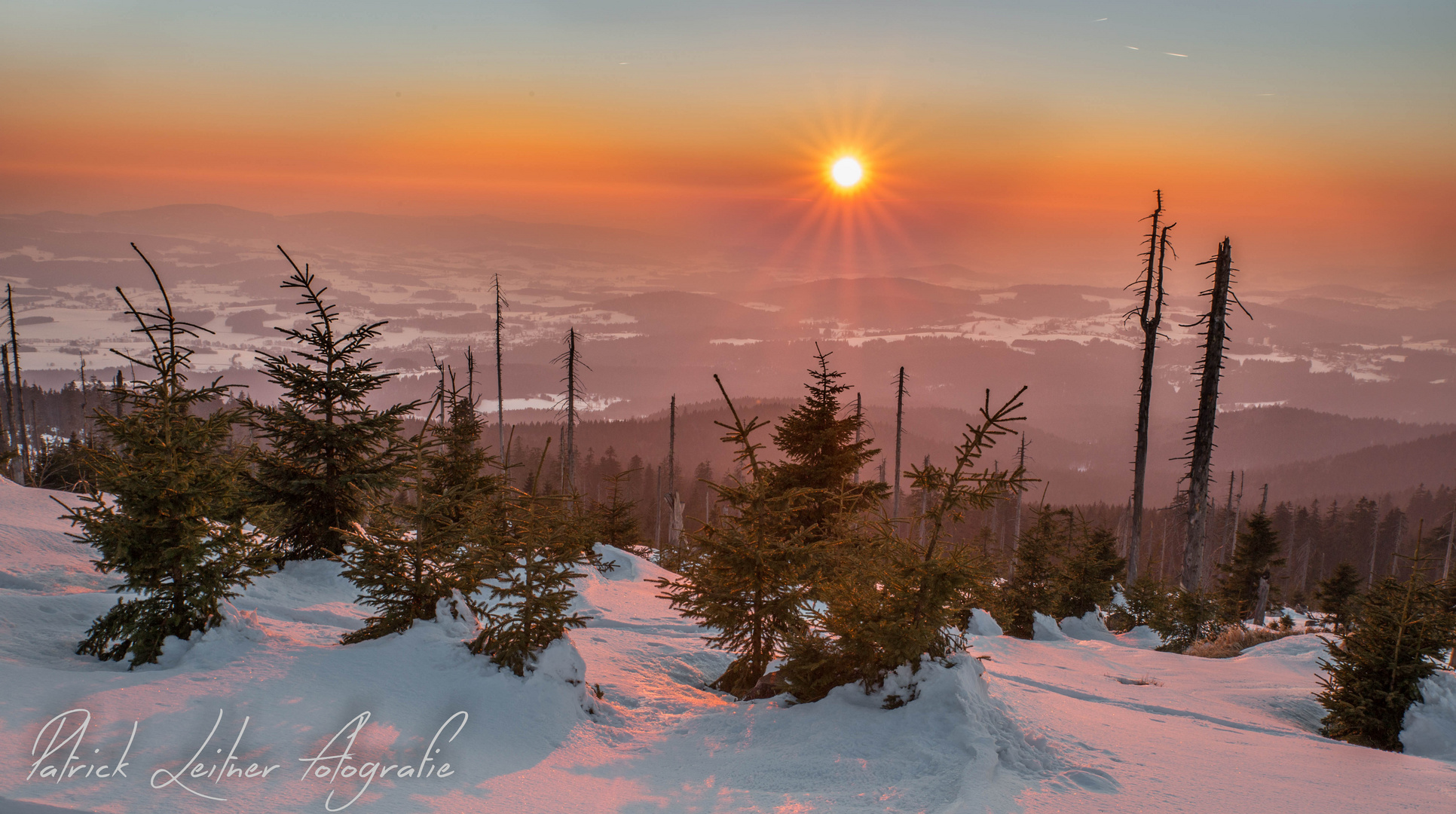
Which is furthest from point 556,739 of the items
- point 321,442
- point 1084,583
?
point 1084,583

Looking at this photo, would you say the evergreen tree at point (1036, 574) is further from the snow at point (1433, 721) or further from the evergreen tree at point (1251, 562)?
the evergreen tree at point (1251, 562)

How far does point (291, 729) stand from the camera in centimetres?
593

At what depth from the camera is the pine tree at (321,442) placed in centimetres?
1130

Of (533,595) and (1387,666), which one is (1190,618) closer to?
(1387,666)

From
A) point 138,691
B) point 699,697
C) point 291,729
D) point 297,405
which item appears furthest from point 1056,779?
point 297,405

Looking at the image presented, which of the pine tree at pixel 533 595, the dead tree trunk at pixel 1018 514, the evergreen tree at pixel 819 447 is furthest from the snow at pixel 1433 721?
the evergreen tree at pixel 819 447

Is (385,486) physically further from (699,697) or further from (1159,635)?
(1159,635)

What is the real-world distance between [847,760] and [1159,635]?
18.7m

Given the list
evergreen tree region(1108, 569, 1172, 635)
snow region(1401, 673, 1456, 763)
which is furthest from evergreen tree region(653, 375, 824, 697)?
evergreen tree region(1108, 569, 1172, 635)

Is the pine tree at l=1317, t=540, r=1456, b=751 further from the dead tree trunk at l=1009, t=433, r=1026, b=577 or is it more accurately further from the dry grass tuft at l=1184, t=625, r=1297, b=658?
the dry grass tuft at l=1184, t=625, r=1297, b=658

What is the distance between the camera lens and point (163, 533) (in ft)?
23.1

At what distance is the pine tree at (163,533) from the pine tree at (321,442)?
354 centimetres

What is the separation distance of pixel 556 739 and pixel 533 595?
5.03 ft

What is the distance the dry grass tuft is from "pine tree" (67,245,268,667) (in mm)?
19272
